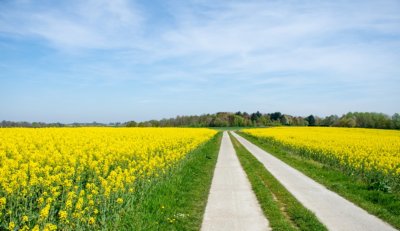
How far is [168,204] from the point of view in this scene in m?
11.1

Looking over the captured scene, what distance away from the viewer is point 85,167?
44.5ft

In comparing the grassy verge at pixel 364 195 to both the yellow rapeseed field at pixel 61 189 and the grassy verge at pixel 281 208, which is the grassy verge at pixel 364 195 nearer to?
the grassy verge at pixel 281 208

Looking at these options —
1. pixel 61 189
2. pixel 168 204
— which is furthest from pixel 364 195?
pixel 61 189

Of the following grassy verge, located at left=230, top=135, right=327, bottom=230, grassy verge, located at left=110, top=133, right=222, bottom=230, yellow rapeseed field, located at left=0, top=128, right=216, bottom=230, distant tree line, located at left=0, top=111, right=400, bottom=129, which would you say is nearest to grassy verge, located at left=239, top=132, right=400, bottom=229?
grassy verge, located at left=230, top=135, right=327, bottom=230

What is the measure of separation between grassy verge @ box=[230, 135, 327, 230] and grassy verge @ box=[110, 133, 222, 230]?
1909 millimetres

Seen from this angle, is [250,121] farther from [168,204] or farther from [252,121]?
[168,204]

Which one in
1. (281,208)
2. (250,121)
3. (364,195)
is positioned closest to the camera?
(281,208)

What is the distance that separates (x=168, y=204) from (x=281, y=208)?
3.38 m

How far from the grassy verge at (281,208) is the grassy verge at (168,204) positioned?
1909 millimetres

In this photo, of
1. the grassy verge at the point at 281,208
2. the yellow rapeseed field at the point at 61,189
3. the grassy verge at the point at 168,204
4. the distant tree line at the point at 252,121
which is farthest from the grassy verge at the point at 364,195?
the distant tree line at the point at 252,121

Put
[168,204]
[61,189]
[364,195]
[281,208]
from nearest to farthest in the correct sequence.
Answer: [61,189] → [168,204] → [281,208] → [364,195]

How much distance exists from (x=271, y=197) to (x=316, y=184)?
3.91m

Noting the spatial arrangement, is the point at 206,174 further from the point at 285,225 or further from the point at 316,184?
the point at 285,225

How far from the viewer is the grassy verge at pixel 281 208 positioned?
9.35m
